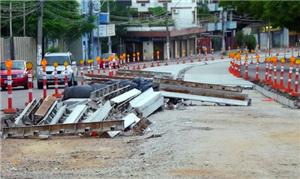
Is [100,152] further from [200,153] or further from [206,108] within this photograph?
[206,108]

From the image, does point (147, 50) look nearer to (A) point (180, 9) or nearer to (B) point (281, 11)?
(A) point (180, 9)

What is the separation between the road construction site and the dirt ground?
0.05ft

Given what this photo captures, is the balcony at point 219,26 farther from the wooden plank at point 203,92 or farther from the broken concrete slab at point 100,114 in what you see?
the broken concrete slab at point 100,114

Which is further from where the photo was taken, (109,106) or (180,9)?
(180,9)

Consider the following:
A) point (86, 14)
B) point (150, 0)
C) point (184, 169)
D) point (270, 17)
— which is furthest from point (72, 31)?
point (184, 169)

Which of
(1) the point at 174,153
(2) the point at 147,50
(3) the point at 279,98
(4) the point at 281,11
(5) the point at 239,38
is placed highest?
(4) the point at 281,11

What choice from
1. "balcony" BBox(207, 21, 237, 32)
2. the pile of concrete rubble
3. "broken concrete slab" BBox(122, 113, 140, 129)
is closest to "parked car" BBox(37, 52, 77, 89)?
the pile of concrete rubble

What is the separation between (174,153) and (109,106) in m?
4.31

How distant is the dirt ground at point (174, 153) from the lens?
9375mm

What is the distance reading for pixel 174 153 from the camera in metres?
10.9

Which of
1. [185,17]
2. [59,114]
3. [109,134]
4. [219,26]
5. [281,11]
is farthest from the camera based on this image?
[219,26]

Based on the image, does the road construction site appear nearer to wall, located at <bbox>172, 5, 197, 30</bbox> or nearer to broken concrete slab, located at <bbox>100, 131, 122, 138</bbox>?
broken concrete slab, located at <bbox>100, 131, 122, 138</bbox>

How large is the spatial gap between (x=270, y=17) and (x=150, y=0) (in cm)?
4803

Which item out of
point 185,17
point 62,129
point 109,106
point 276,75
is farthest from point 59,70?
point 185,17
